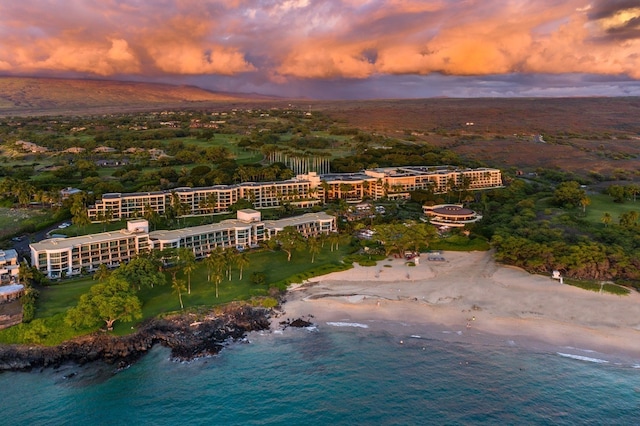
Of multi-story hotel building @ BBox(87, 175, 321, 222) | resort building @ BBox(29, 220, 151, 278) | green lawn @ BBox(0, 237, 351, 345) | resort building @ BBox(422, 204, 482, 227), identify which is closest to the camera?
green lawn @ BBox(0, 237, 351, 345)

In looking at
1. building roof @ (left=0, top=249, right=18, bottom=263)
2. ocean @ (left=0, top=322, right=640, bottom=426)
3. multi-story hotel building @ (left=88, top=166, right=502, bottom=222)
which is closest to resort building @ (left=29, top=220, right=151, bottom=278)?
building roof @ (left=0, top=249, right=18, bottom=263)

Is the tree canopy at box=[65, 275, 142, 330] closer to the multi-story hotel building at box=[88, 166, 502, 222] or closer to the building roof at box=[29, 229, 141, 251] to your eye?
the building roof at box=[29, 229, 141, 251]

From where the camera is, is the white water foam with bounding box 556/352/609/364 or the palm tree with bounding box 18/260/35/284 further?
the palm tree with bounding box 18/260/35/284

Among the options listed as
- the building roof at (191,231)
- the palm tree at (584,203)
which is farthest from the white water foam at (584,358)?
the palm tree at (584,203)

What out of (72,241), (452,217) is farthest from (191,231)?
(452,217)

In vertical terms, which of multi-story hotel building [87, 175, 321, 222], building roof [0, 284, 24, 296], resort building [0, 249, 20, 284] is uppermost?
multi-story hotel building [87, 175, 321, 222]

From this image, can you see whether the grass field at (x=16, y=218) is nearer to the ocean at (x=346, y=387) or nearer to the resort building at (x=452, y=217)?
the ocean at (x=346, y=387)

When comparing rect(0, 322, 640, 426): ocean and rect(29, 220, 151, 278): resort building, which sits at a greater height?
rect(29, 220, 151, 278): resort building

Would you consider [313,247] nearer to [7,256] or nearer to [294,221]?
[294,221]
